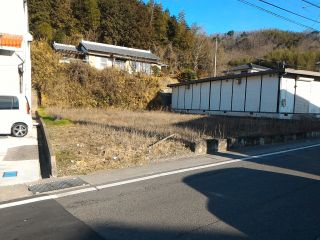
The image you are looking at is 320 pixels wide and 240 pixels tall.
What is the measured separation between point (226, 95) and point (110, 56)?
15.6 meters

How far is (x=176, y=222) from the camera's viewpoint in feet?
14.5

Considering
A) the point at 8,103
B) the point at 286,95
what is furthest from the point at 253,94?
the point at 8,103

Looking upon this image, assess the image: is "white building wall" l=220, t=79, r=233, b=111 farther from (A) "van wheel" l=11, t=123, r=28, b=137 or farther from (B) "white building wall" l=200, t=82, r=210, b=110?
(A) "van wheel" l=11, t=123, r=28, b=137

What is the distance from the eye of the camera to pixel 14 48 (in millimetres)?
15430

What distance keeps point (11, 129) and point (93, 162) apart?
6.68 metres

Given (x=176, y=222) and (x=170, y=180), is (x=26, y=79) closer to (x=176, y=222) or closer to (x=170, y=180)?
(x=170, y=180)

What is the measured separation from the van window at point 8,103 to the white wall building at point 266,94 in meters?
15.6

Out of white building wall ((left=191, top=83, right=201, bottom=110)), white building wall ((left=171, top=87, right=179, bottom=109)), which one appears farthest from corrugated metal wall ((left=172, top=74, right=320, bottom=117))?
white building wall ((left=171, top=87, right=179, bottom=109))

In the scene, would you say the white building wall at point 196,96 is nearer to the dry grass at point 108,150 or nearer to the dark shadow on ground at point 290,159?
the dry grass at point 108,150

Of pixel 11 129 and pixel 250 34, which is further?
pixel 250 34

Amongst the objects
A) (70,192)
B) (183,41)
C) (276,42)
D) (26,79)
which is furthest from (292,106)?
(276,42)

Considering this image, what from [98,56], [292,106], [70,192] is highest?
[98,56]

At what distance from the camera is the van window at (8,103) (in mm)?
12664

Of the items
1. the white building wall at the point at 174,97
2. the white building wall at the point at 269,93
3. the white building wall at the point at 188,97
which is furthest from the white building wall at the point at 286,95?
the white building wall at the point at 174,97
